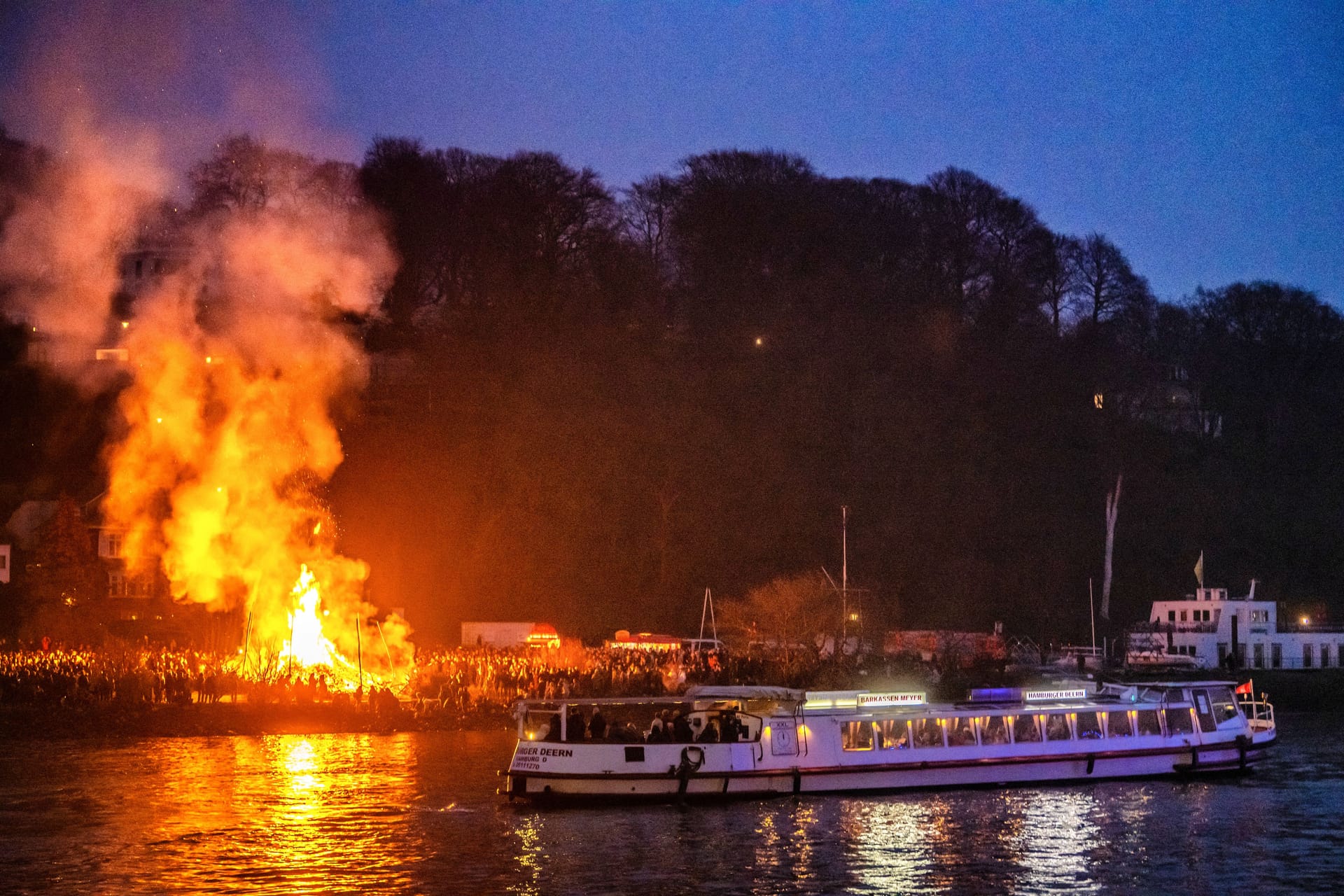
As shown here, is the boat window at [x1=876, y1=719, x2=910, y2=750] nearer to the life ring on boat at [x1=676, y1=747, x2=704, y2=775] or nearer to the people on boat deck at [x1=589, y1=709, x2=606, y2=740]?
the life ring on boat at [x1=676, y1=747, x2=704, y2=775]

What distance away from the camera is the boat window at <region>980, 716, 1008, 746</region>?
4659 cm

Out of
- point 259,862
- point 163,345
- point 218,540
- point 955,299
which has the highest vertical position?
point 955,299

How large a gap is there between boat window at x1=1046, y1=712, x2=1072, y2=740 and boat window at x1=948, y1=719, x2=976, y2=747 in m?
2.49

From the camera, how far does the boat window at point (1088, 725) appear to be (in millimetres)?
47719

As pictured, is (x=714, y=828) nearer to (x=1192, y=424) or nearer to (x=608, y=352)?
(x=608, y=352)

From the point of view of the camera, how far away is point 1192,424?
423 feet

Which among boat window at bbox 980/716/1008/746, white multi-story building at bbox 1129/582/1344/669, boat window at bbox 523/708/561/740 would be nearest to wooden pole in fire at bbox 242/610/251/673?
boat window at bbox 523/708/561/740

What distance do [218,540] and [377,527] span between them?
2669 centimetres

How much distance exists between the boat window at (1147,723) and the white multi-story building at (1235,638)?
A: 4311 centimetres

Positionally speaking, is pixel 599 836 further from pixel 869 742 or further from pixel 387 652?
pixel 387 652

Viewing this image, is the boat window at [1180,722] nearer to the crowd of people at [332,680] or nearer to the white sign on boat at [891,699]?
the white sign on boat at [891,699]

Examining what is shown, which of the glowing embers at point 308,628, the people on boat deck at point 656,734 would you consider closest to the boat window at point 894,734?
the people on boat deck at point 656,734

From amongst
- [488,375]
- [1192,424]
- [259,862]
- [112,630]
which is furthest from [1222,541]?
[259,862]

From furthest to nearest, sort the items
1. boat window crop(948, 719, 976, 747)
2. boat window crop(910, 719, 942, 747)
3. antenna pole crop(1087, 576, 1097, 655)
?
1. antenna pole crop(1087, 576, 1097, 655)
2. boat window crop(948, 719, 976, 747)
3. boat window crop(910, 719, 942, 747)
